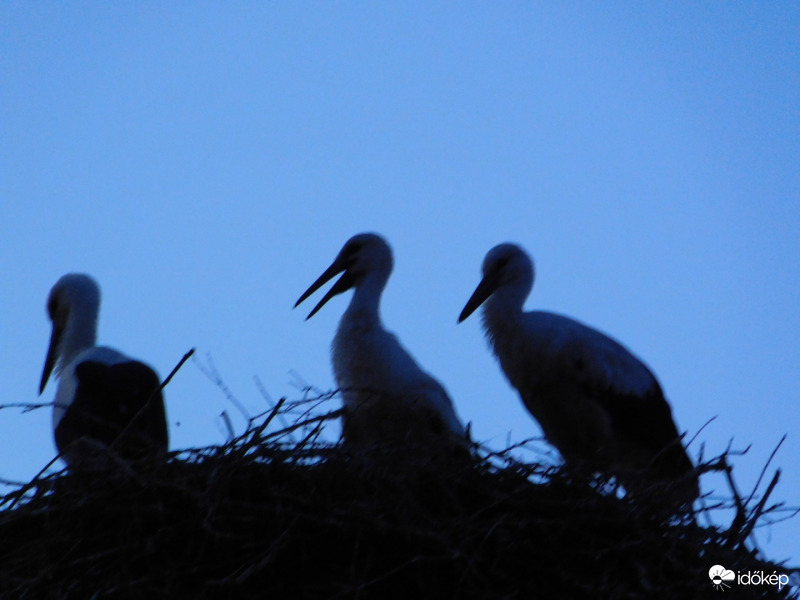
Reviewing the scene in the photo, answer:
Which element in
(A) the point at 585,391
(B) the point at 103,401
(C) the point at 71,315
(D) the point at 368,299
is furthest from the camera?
(C) the point at 71,315

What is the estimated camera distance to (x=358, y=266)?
5.95m

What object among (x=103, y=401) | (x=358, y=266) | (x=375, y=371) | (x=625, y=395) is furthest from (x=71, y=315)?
(x=625, y=395)

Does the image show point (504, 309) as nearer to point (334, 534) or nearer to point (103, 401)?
point (103, 401)

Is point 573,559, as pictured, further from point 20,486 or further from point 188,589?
point 20,486

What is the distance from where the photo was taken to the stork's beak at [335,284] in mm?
6035

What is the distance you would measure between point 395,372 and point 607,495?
1.39 m

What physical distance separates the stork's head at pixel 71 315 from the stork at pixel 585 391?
1592 mm

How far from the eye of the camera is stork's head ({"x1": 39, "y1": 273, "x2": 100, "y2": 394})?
5.78 metres

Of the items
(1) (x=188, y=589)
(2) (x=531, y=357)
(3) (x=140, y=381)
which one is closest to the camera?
(1) (x=188, y=589)

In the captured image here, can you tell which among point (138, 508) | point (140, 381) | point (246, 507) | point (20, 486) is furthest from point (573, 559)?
point (140, 381)

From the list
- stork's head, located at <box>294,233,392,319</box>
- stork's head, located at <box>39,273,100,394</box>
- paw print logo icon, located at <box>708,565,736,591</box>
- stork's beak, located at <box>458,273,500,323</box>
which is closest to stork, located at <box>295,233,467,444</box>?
stork's head, located at <box>294,233,392,319</box>

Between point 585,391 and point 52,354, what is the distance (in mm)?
2212

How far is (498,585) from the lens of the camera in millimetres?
3740

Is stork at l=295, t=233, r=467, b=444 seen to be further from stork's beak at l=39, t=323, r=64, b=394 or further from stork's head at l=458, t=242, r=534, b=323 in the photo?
stork's beak at l=39, t=323, r=64, b=394
